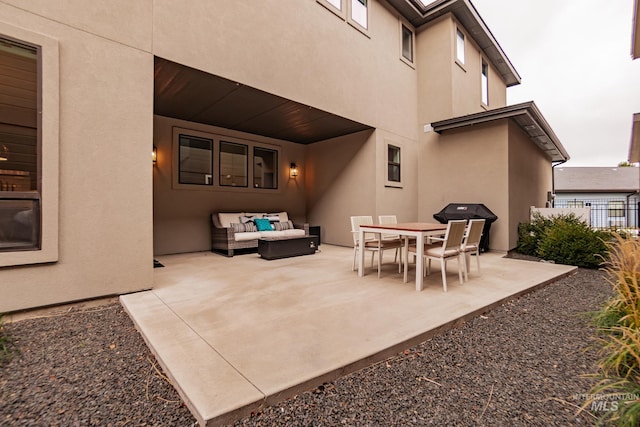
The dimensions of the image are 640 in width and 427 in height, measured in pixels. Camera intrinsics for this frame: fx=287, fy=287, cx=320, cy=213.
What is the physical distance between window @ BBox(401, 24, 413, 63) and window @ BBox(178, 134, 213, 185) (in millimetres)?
6138

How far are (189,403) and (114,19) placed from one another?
4104 mm

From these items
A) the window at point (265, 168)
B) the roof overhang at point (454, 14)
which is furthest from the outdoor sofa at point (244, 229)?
the roof overhang at point (454, 14)

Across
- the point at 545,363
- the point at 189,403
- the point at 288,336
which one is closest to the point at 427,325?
the point at 545,363

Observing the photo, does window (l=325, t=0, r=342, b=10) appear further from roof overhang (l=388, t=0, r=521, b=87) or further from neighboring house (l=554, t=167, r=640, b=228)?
neighboring house (l=554, t=167, r=640, b=228)

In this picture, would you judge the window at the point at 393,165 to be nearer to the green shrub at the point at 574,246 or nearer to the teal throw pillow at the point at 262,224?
the teal throw pillow at the point at 262,224

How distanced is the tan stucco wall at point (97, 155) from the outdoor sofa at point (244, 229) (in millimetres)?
2721

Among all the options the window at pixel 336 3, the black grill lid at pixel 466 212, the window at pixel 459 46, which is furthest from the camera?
the window at pixel 459 46

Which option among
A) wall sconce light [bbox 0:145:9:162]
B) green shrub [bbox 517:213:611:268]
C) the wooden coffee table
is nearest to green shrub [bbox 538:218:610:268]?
green shrub [bbox 517:213:611:268]

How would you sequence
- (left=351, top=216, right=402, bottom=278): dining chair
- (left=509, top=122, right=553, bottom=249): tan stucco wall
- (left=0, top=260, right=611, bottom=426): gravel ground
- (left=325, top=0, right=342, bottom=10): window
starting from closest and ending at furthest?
(left=0, top=260, right=611, bottom=426): gravel ground
(left=351, top=216, right=402, bottom=278): dining chair
(left=325, top=0, right=342, bottom=10): window
(left=509, top=122, right=553, bottom=249): tan stucco wall

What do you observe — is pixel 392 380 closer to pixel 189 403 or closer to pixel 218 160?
pixel 189 403

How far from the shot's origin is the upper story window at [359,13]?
682 cm

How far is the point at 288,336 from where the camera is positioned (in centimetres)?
230

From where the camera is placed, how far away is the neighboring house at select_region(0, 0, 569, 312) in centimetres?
293

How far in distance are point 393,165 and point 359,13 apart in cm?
383
